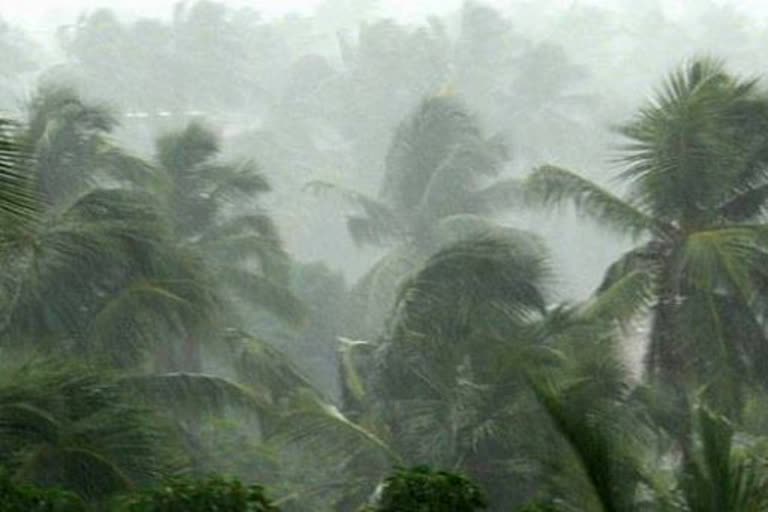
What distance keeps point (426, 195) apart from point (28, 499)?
1613 cm

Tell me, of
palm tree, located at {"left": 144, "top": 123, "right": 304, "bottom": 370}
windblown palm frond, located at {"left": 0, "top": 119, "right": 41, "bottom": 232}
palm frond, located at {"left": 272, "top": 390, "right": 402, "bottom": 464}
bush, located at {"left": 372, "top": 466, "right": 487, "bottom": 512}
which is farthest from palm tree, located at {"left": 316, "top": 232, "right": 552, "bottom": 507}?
windblown palm frond, located at {"left": 0, "top": 119, "right": 41, "bottom": 232}

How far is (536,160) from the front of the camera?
3694cm

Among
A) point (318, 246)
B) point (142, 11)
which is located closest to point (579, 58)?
point (318, 246)

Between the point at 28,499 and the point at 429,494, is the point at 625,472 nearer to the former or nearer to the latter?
the point at 429,494

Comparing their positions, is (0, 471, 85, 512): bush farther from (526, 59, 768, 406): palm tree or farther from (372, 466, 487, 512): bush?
(526, 59, 768, 406): palm tree

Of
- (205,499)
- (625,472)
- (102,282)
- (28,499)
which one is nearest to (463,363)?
(102,282)

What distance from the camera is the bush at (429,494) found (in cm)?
534

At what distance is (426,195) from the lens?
21.1 metres

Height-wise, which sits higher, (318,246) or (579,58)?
(579,58)

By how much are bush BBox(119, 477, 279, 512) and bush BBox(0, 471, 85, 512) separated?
33 centimetres

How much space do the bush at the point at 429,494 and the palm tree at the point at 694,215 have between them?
20.5 feet

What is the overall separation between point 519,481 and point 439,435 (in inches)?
34.9

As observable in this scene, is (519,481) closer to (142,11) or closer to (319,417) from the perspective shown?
(319,417)

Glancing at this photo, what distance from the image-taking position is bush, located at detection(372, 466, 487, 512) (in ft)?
17.5
